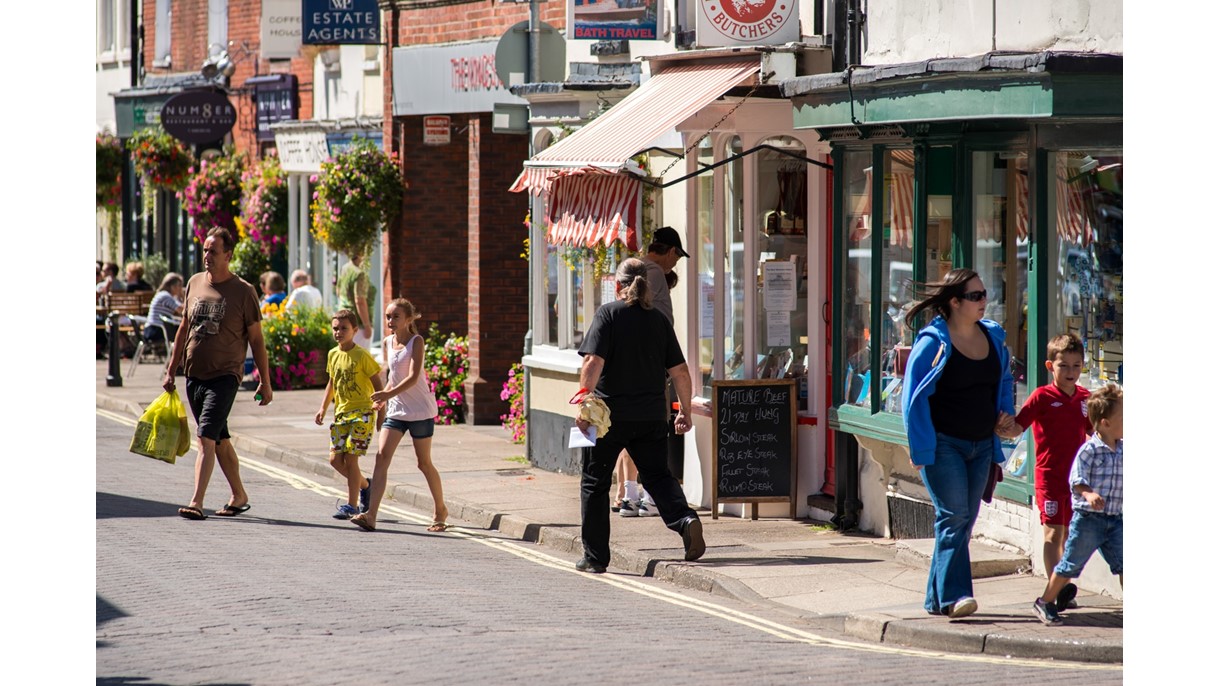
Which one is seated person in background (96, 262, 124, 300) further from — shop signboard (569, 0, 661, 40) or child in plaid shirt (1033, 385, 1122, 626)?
child in plaid shirt (1033, 385, 1122, 626)

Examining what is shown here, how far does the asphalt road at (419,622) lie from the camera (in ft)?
24.4

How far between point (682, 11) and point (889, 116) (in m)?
3.26

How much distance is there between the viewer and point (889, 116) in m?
10.2

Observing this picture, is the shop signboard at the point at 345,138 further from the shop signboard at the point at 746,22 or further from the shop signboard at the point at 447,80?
the shop signboard at the point at 746,22

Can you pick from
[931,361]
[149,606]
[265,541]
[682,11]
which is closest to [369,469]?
[265,541]

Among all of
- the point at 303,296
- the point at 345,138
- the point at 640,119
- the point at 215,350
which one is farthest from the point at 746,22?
the point at 345,138

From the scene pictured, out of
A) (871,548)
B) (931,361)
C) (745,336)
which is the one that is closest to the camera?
(931,361)

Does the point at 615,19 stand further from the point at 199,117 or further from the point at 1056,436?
the point at 199,117

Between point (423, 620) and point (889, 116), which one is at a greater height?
point (889, 116)

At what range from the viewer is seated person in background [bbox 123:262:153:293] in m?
26.2

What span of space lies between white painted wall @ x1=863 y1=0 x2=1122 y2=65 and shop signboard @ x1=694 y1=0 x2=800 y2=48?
646 mm

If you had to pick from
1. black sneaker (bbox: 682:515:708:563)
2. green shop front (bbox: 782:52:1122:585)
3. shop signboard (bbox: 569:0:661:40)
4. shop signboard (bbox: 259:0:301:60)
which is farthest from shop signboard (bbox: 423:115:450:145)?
black sneaker (bbox: 682:515:708:563)

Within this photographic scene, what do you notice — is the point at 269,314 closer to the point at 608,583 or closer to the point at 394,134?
the point at 394,134

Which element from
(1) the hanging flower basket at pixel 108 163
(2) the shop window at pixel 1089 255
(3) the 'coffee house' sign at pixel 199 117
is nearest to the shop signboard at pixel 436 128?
(3) the 'coffee house' sign at pixel 199 117
